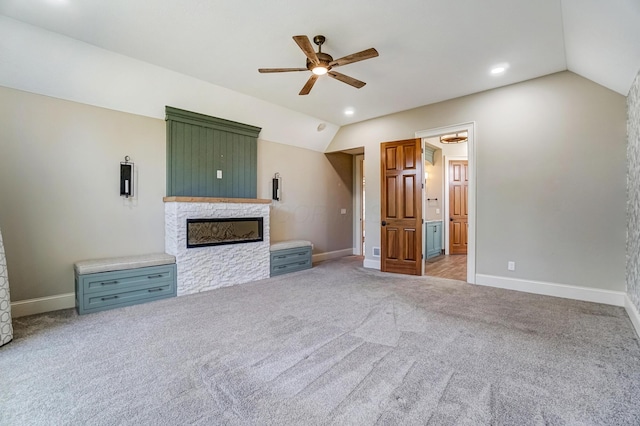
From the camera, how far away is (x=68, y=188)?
3.48 metres

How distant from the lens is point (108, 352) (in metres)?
2.34

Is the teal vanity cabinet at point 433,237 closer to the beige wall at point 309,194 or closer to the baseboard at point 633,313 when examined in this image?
the beige wall at point 309,194

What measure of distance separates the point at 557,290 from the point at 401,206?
249 centimetres

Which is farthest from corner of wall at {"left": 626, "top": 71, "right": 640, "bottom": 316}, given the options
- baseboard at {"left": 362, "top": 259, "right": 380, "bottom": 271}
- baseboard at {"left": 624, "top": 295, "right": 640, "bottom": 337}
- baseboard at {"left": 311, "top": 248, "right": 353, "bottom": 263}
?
baseboard at {"left": 311, "top": 248, "right": 353, "bottom": 263}

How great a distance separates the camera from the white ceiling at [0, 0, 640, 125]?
8.31 feet

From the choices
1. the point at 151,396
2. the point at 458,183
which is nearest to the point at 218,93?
the point at 151,396

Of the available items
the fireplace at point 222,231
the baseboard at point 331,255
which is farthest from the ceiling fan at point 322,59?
the baseboard at point 331,255

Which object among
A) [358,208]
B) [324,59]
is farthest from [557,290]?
[358,208]

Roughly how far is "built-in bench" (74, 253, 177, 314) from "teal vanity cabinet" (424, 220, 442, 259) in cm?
543

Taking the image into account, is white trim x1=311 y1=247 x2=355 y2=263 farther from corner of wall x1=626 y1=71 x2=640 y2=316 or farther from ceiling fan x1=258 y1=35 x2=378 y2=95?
corner of wall x1=626 y1=71 x2=640 y2=316

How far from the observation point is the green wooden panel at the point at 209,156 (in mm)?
4297

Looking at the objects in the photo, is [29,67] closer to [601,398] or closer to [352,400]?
[352,400]

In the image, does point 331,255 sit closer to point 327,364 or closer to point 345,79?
point 345,79

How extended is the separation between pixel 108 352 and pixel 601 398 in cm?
359
